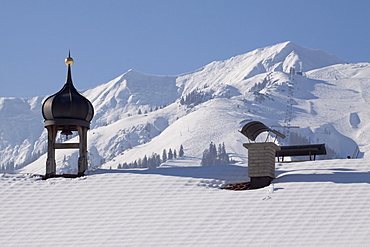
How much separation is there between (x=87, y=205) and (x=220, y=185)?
18.4 ft

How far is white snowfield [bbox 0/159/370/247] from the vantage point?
25.0 m

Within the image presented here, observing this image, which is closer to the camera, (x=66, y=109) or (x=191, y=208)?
(x=191, y=208)

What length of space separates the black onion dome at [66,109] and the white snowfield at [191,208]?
4.09 m

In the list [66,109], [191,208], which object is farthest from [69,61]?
[191,208]

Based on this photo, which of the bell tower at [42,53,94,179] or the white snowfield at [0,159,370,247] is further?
the bell tower at [42,53,94,179]

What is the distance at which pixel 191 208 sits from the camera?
27906mm

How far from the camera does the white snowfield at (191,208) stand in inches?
984

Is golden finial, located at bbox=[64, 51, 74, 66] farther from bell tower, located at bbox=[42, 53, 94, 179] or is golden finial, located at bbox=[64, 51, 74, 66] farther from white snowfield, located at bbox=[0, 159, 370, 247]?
white snowfield, located at bbox=[0, 159, 370, 247]

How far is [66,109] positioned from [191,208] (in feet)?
36.4

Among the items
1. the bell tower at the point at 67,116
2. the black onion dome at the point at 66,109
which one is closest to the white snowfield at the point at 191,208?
the bell tower at the point at 67,116

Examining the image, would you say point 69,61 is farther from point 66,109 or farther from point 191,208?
point 191,208

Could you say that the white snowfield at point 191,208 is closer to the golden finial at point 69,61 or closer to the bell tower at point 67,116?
the bell tower at point 67,116

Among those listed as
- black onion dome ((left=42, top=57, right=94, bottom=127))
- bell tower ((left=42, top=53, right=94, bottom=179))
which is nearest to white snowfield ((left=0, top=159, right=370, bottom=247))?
bell tower ((left=42, top=53, right=94, bottom=179))

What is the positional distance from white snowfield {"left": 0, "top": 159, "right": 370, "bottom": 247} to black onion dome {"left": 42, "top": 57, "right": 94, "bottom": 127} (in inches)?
161
